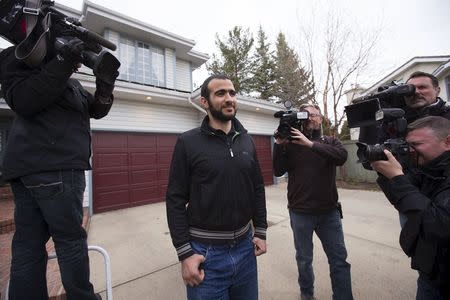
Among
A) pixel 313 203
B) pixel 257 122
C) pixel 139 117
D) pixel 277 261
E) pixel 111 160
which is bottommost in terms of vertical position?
pixel 277 261

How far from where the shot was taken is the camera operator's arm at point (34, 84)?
117cm

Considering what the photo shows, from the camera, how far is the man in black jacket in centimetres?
140

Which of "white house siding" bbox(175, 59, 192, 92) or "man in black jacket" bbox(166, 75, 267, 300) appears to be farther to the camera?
"white house siding" bbox(175, 59, 192, 92)

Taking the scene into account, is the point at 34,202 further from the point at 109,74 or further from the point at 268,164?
the point at 268,164

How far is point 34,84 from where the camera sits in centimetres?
117

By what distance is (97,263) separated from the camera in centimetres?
341

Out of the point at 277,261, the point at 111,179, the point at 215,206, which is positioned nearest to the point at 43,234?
the point at 215,206

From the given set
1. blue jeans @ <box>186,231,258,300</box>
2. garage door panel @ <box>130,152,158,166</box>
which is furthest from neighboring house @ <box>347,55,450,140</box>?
blue jeans @ <box>186,231,258,300</box>

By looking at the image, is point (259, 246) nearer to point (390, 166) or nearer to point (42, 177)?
point (390, 166)

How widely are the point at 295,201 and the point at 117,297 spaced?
7.42ft

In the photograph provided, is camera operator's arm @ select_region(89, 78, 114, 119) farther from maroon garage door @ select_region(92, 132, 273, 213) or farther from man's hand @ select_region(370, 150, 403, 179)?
maroon garage door @ select_region(92, 132, 273, 213)

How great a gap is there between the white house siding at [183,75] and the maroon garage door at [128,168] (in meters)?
3.77

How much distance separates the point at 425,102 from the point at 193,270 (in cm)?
240

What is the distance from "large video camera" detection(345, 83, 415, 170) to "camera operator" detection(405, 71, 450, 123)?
0.52ft
